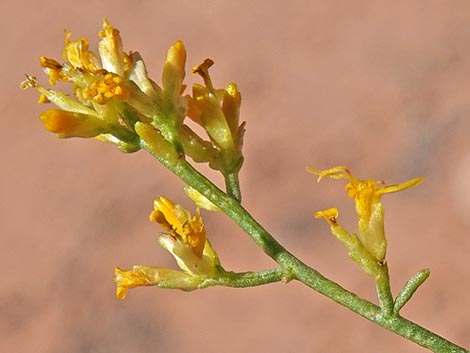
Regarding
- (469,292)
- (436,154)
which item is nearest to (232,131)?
(469,292)

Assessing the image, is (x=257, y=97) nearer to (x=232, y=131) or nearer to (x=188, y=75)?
(x=188, y=75)

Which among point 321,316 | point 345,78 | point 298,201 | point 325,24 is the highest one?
point 325,24

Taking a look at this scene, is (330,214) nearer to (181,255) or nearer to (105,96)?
(181,255)

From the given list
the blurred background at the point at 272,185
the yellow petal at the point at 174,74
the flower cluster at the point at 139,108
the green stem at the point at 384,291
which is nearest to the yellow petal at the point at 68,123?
the flower cluster at the point at 139,108

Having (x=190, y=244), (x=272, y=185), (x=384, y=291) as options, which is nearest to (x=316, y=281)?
(x=384, y=291)

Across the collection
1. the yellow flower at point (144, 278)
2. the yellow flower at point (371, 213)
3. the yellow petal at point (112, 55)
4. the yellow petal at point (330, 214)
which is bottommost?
the yellow flower at point (144, 278)

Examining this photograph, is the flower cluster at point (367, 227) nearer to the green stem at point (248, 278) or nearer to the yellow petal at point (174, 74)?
the green stem at point (248, 278)
